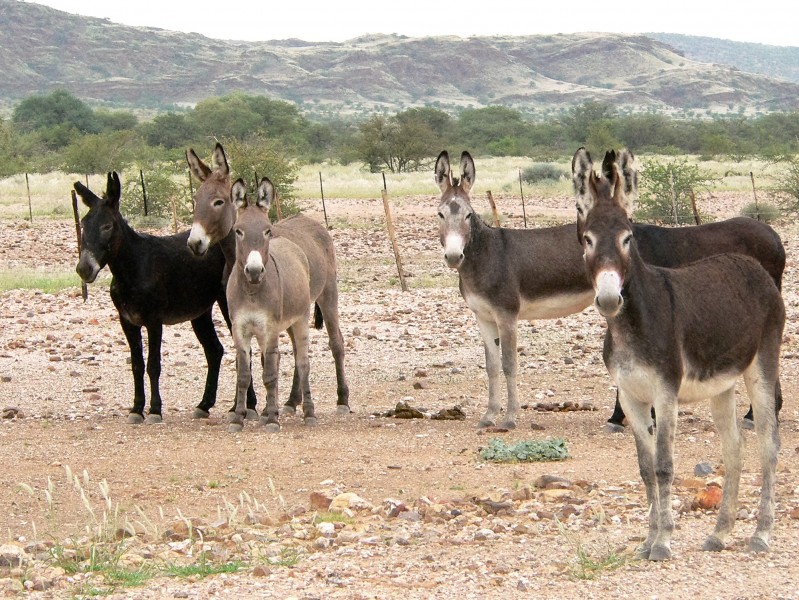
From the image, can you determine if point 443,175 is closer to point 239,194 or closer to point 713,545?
point 239,194

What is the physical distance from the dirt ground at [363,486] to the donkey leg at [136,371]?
0.68 feet

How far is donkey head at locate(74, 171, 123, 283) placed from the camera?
12227mm

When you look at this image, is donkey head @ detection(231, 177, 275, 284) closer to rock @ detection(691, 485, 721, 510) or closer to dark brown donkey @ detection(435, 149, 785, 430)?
dark brown donkey @ detection(435, 149, 785, 430)

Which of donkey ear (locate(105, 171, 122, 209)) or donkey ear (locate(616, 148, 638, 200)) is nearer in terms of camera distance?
donkey ear (locate(616, 148, 638, 200))

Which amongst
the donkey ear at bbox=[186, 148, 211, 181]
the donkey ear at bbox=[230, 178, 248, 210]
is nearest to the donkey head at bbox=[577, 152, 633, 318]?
the donkey ear at bbox=[230, 178, 248, 210]

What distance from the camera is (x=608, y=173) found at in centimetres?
676

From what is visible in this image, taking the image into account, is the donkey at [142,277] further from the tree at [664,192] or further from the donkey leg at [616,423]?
the tree at [664,192]

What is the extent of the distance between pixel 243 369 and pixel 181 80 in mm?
172362

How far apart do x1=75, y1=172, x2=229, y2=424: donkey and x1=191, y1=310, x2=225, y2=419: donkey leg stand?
1 cm

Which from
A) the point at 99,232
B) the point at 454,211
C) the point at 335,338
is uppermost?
the point at 454,211

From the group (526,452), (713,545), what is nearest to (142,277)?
(526,452)

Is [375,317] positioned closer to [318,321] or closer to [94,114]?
[318,321]

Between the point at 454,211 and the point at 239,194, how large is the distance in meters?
2.15

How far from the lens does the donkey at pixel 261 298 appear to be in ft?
36.9
